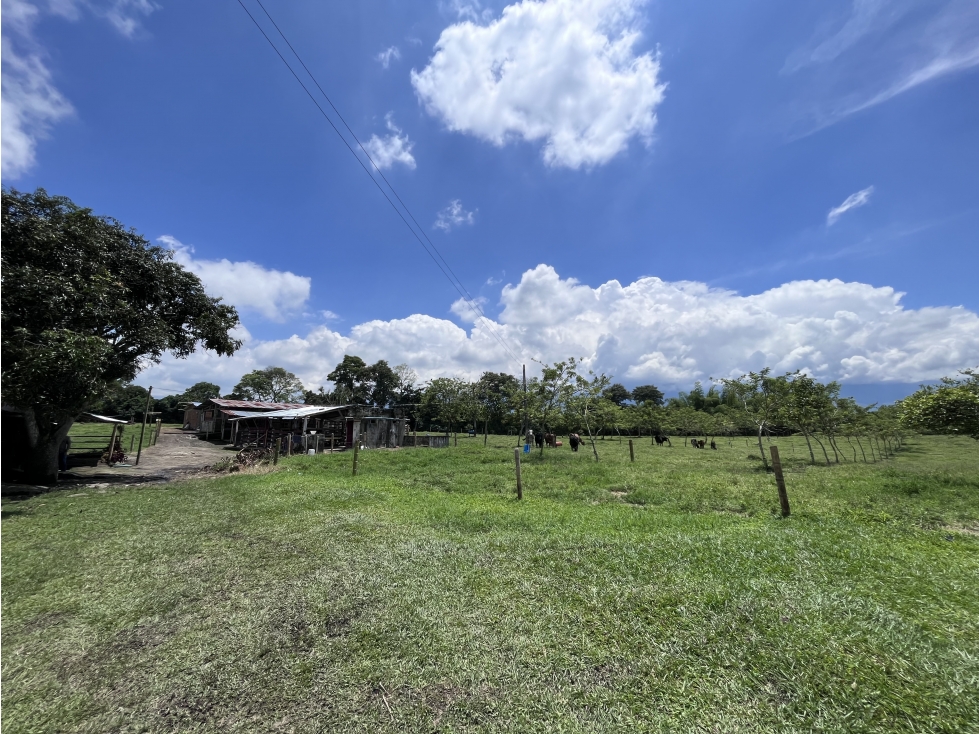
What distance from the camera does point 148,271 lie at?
14.7m

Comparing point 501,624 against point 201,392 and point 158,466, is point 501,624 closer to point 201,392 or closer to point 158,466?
point 158,466

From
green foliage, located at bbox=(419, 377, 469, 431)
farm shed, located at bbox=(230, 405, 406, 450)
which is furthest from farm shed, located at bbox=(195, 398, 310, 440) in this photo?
green foliage, located at bbox=(419, 377, 469, 431)

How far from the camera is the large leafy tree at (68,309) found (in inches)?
397

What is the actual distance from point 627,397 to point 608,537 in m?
80.0

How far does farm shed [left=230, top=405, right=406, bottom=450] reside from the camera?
972 inches

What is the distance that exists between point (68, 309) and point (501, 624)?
15.0 metres

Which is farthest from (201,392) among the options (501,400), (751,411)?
(751,411)

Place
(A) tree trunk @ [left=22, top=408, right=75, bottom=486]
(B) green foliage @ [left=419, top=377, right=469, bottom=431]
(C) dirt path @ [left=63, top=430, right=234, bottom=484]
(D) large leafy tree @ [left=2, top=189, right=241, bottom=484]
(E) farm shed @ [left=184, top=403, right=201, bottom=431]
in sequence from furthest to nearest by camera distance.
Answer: (E) farm shed @ [left=184, top=403, right=201, bottom=431] → (B) green foliage @ [left=419, top=377, right=469, bottom=431] → (C) dirt path @ [left=63, top=430, right=234, bottom=484] → (A) tree trunk @ [left=22, top=408, right=75, bottom=486] → (D) large leafy tree @ [left=2, top=189, right=241, bottom=484]

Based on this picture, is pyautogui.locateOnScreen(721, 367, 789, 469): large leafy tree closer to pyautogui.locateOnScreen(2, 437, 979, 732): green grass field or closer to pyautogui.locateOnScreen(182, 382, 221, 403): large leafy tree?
pyautogui.locateOnScreen(2, 437, 979, 732): green grass field

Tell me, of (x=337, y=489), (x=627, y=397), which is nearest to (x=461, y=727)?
(x=337, y=489)

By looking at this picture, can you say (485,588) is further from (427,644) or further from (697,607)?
(697,607)

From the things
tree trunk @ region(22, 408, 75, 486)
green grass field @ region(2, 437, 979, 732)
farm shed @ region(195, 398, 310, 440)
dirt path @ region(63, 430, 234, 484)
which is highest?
farm shed @ region(195, 398, 310, 440)

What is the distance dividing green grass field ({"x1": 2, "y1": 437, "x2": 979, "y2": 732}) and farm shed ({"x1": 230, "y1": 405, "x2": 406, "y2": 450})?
17492 millimetres

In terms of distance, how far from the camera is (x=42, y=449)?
13539mm
